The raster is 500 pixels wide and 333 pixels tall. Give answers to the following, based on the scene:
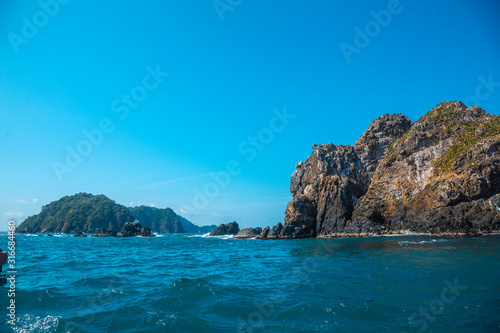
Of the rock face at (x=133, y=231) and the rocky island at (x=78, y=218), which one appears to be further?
the rocky island at (x=78, y=218)

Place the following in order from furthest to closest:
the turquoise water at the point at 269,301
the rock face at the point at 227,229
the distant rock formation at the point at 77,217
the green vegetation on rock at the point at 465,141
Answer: the distant rock formation at the point at 77,217
the rock face at the point at 227,229
the green vegetation on rock at the point at 465,141
the turquoise water at the point at 269,301

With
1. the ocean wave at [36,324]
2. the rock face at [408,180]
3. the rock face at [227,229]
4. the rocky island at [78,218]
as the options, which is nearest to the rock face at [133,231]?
the rock face at [227,229]

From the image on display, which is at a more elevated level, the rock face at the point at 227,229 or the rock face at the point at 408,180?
the rock face at the point at 408,180

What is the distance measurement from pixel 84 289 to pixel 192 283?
557cm

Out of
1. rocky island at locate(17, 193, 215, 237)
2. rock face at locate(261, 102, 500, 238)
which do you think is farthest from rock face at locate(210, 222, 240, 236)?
rocky island at locate(17, 193, 215, 237)

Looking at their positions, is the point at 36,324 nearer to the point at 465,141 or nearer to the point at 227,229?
the point at 465,141

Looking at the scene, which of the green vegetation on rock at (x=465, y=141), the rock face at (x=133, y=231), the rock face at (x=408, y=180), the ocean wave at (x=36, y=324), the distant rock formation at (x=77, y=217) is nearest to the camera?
the ocean wave at (x=36, y=324)

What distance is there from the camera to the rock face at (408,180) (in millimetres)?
49188

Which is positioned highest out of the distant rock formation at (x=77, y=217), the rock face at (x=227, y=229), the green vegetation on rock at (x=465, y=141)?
the green vegetation on rock at (x=465, y=141)

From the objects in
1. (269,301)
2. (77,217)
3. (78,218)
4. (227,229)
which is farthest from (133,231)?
(269,301)

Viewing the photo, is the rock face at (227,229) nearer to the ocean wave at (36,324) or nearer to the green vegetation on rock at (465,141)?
the green vegetation on rock at (465,141)

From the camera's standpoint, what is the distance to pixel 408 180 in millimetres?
65250

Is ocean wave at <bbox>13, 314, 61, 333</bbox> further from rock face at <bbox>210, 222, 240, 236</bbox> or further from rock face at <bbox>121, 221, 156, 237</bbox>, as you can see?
rock face at <bbox>210, 222, 240, 236</bbox>

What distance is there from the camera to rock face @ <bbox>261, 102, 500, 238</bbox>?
161ft
